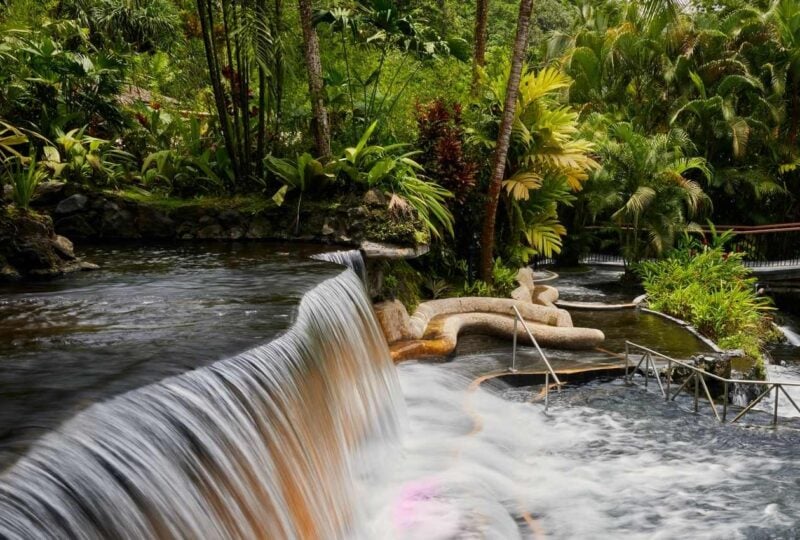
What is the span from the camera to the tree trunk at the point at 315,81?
10750mm

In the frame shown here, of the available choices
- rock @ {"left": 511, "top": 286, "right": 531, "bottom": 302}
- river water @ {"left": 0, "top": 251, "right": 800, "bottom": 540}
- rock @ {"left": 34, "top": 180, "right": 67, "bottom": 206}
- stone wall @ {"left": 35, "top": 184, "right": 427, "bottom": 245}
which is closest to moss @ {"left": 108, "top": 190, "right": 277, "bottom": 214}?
stone wall @ {"left": 35, "top": 184, "right": 427, "bottom": 245}

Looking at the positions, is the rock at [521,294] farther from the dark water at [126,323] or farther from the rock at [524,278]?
the dark water at [126,323]

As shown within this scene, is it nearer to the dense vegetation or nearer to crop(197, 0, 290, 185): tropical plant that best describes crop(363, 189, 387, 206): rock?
the dense vegetation

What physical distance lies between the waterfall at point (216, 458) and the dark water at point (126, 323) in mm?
156

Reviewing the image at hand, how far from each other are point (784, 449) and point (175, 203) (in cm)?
882

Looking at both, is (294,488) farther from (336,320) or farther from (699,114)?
(699,114)

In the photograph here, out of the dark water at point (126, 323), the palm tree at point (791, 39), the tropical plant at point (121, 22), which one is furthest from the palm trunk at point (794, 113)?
the dark water at point (126, 323)

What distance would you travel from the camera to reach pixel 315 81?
1088 cm

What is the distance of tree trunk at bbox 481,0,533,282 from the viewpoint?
11555mm

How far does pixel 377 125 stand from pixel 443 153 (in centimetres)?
128

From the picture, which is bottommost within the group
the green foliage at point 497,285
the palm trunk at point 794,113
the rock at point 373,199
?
the green foliage at point 497,285

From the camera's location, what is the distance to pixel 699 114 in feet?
72.7

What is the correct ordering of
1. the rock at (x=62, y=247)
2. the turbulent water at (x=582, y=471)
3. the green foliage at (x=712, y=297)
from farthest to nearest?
the green foliage at (x=712, y=297), the rock at (x=62, y=247), the turbulent water at (x=582, y=471)

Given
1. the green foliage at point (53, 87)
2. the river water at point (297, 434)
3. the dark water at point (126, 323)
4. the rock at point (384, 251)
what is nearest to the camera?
the river water at point (297, 434)
